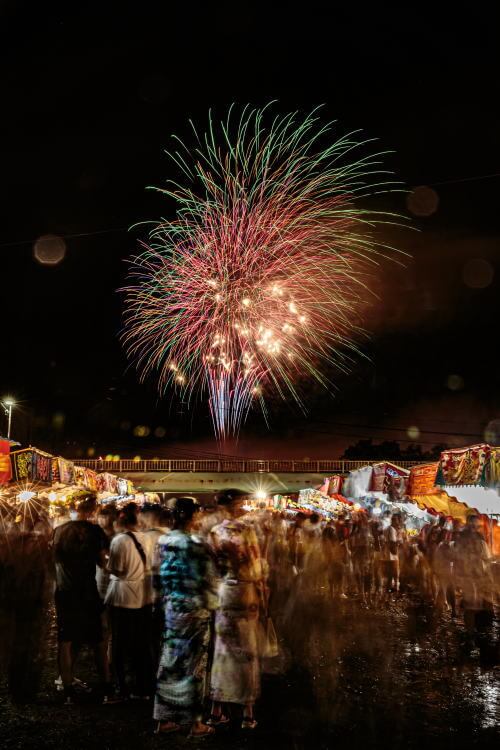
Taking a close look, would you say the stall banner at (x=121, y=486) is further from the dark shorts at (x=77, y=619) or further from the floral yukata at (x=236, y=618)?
the floral yukata at (x=236, y=618)

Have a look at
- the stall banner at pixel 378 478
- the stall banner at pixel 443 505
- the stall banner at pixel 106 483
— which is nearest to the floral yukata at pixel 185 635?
the stall banner at pixel 443 505

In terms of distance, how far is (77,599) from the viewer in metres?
5.63

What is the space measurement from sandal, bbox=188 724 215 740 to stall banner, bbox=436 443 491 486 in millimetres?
9690

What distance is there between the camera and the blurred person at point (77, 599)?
5.59 meters

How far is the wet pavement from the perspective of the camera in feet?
15.6

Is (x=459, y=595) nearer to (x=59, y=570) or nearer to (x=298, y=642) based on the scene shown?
(x=298, y=642)

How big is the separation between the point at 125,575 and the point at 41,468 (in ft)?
38.1

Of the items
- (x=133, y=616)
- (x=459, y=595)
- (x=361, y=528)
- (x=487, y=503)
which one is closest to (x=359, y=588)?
(x=361, y=528)

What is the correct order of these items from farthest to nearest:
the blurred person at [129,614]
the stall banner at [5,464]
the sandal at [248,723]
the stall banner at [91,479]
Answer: the stall banner at [91,479], the stall banner at [5,464], the blurred person at [129,614], the sandal at [248,723]

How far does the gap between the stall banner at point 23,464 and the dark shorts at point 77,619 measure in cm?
982

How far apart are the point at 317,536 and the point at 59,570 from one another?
8082 mm

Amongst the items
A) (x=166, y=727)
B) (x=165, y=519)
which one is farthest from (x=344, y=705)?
(x=165, y=519)

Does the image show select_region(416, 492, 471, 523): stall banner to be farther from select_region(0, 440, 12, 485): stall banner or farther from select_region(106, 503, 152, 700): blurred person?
select_region(106, 503, 152, 700): blurred person

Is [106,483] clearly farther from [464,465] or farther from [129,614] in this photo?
[129,614]
